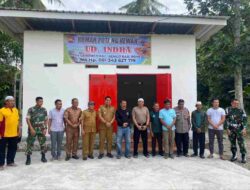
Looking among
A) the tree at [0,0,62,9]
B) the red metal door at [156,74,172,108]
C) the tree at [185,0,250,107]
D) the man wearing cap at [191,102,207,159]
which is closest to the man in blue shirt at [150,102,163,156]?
the man wearing cap at [191,102,207,159]

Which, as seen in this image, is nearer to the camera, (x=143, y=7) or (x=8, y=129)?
(x=8, y=129)

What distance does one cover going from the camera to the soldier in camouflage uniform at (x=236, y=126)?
8.08 meters

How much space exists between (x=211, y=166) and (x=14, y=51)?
11.9 metres

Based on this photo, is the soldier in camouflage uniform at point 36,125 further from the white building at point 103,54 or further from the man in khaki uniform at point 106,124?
the white building at point 103,54

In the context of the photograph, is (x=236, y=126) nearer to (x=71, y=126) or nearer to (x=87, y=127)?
(x=87, y=127)

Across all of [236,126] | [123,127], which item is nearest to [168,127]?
[123,127]

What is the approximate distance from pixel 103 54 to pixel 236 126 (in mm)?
4653

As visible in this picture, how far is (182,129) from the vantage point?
829 centimetres

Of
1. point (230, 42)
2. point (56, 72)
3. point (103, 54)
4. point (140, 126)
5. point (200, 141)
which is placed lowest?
point (200, 141)

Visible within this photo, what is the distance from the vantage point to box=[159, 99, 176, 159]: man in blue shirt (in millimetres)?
8164

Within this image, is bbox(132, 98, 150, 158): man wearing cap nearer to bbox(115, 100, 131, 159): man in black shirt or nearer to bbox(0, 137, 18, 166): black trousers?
→ bbox(115, 100, 131, 159): man in black shirt

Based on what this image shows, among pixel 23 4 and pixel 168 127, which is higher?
pixel 23 4

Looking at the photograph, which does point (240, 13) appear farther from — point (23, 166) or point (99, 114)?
point (23, 166)

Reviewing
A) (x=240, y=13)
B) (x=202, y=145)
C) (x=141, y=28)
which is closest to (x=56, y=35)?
(x=141, y=28)
